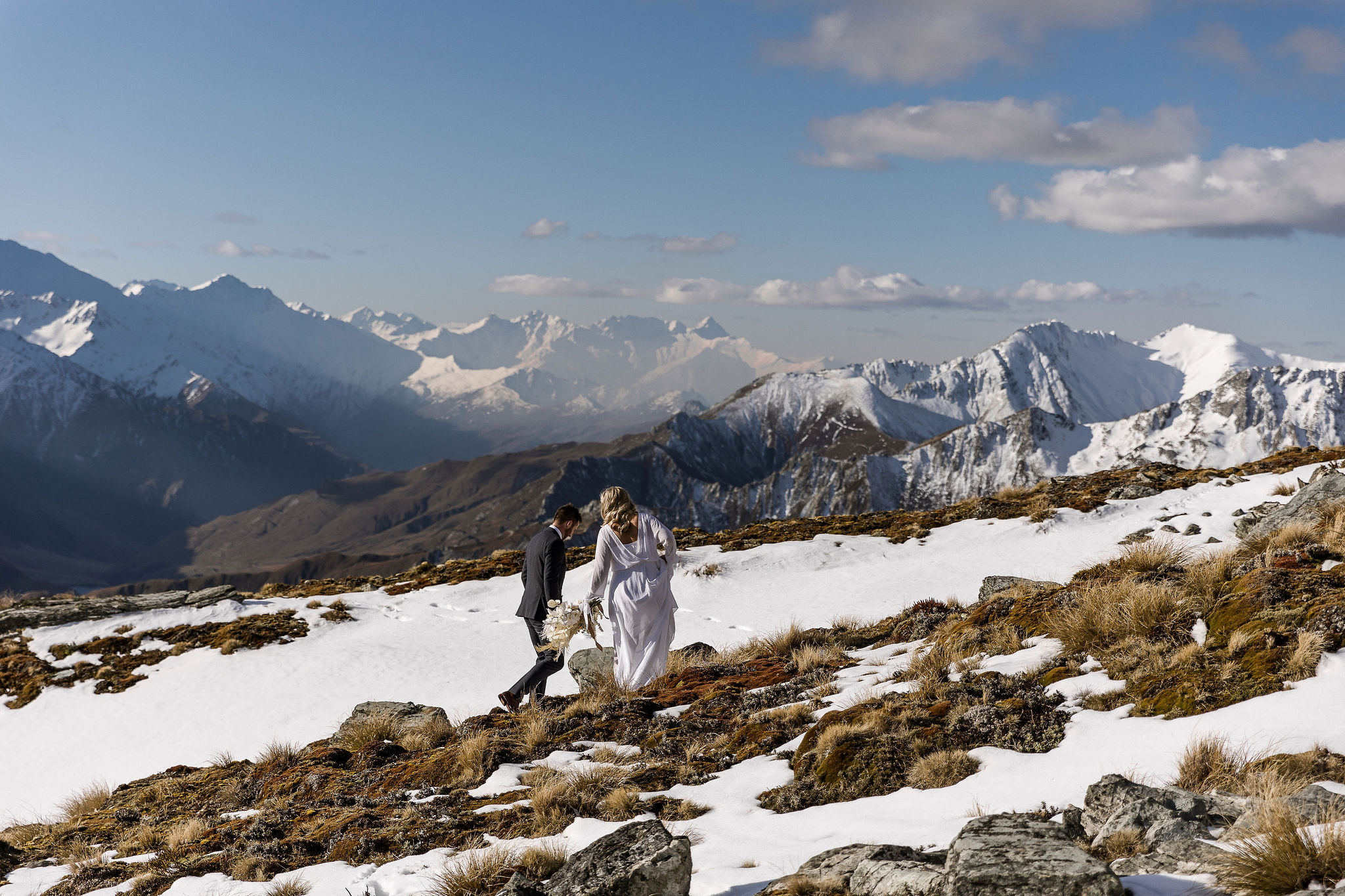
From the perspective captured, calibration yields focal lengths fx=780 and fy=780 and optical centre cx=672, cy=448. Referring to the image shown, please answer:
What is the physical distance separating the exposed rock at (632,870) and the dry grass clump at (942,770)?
2.46 m

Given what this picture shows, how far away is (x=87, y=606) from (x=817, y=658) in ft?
68.1

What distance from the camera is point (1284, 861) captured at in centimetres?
374

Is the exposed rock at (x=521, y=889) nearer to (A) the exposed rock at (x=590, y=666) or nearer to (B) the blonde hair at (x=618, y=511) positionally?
(B) the blonde hair at (x=618, y=511)

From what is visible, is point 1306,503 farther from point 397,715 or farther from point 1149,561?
point 397,715

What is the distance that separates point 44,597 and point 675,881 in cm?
2598

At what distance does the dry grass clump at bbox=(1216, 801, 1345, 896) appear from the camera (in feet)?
12.2

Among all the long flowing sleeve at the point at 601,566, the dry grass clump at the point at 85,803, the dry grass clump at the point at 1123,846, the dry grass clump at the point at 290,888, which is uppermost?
the long flowing sleeve at the point at 601,566

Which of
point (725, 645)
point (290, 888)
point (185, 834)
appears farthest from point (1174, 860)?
point (725, 645)

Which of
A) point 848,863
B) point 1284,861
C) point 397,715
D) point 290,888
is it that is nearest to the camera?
point 1284,861

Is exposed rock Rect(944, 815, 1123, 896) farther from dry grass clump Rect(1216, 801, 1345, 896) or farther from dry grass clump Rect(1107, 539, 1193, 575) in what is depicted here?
dry grass clump Rect(1107, 539, 1193, 575)

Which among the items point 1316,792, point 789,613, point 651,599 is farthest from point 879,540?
point 1316,792

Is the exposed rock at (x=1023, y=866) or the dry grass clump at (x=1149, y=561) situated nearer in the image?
the exposed rock at (x=1023, y=866)

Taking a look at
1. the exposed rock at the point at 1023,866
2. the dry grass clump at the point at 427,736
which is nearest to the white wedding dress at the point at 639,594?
the dry grass clump at the point at 427,736

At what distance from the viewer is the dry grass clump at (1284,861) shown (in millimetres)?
3709
